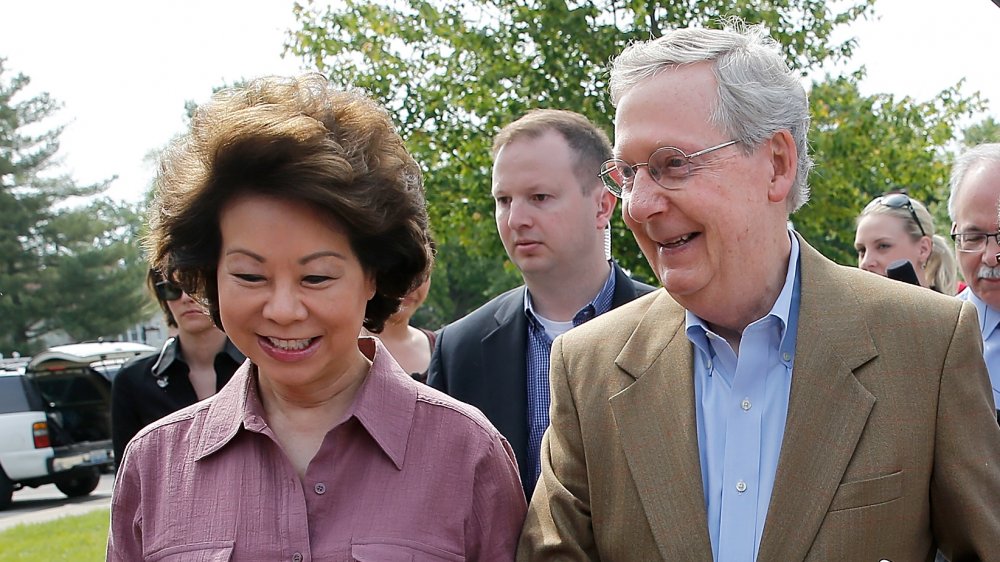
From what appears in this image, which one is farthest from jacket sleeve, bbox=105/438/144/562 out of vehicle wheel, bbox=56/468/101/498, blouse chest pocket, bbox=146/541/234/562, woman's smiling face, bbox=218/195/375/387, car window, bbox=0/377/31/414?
vehicle wheel, bbox=56/468/101/498

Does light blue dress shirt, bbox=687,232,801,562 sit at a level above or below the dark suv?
above

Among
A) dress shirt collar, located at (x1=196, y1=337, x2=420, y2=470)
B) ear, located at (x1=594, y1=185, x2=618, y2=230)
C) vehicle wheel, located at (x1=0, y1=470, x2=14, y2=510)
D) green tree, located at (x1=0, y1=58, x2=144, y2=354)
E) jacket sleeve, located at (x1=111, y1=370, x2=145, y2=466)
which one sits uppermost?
dress shirt collar, located at (x1=196, y1=337, x2=420, y2=470)

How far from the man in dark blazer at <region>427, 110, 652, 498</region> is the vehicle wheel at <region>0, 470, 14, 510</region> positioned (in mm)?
13483

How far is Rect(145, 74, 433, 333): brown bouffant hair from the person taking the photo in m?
2.53

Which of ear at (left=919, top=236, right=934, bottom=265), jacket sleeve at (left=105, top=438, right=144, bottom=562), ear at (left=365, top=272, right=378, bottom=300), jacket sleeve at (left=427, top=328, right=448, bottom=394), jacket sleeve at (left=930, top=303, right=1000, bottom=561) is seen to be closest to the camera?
jacket sleeve at (left=930, top=303, right=1000, bottom=561)

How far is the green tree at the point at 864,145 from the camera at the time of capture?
1344 centimetres

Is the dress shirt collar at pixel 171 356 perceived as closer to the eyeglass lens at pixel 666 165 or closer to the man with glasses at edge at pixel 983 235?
the eyeglass lens at pixel 666 165

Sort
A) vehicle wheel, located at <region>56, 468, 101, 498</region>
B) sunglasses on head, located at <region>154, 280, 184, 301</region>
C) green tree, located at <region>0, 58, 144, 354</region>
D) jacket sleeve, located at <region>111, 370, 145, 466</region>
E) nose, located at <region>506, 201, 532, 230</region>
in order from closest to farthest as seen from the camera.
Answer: nose, located at <region>506, 201, 532, 230</region> → jacket sleeve, located at <region>111, 370, 145, 466</region> → sunglasses on head, located at <region>154, 280, 184, 301</region> → vehicle wheel, located at <region>56, 468, 101, 498</region> → green tree, located at <region>0, 58, 144, 354</region>

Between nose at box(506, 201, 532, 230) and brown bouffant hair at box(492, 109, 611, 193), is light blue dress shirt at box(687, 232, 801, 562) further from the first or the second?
brown bouffant hair at box(492, 109, 611, 193)

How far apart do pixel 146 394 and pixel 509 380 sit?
1.86 metres

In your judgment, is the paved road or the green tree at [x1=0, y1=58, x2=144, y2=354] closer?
the paved road

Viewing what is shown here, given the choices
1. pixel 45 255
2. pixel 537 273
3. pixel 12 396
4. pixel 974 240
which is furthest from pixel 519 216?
pixel 45 255

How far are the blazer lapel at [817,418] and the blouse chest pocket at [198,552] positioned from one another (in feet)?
3.87

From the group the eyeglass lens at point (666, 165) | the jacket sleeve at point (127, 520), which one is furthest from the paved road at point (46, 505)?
the eyeglass lens at point (666, 165)
